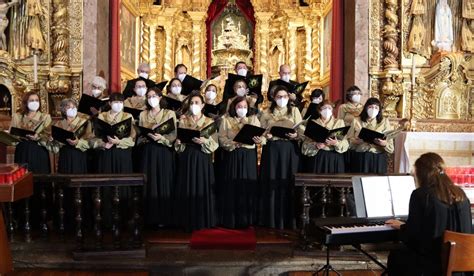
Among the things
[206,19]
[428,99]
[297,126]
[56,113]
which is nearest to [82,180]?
→ [297,126]

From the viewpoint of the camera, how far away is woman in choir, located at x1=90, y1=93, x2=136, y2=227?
6516 mm

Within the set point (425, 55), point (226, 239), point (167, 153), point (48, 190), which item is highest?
point (425, 55)

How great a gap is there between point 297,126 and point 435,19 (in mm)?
4158

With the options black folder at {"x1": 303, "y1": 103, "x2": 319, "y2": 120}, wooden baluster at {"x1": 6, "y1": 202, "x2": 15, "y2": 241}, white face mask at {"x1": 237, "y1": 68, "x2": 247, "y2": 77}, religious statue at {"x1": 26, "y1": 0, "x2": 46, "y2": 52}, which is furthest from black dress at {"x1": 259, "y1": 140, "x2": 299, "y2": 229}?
religious statue at {"x1": 26, "y1": 0, "x2": 46, "y2": 52}

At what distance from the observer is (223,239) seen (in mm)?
6133

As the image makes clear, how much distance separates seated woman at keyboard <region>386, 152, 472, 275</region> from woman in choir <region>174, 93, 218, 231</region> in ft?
9.48

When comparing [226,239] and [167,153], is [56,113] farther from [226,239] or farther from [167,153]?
[226,239]

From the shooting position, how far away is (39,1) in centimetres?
915

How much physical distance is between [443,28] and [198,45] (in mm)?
5134

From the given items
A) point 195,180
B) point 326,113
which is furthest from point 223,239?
point 326,113

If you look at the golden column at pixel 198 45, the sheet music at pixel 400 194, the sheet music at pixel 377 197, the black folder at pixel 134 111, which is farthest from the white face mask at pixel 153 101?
the golden column at pixel 198 45

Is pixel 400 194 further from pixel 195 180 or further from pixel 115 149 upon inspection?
pixel 115 149

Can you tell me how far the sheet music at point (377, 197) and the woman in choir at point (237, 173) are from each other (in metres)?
2.21

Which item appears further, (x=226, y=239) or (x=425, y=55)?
(x=425, y=55)
